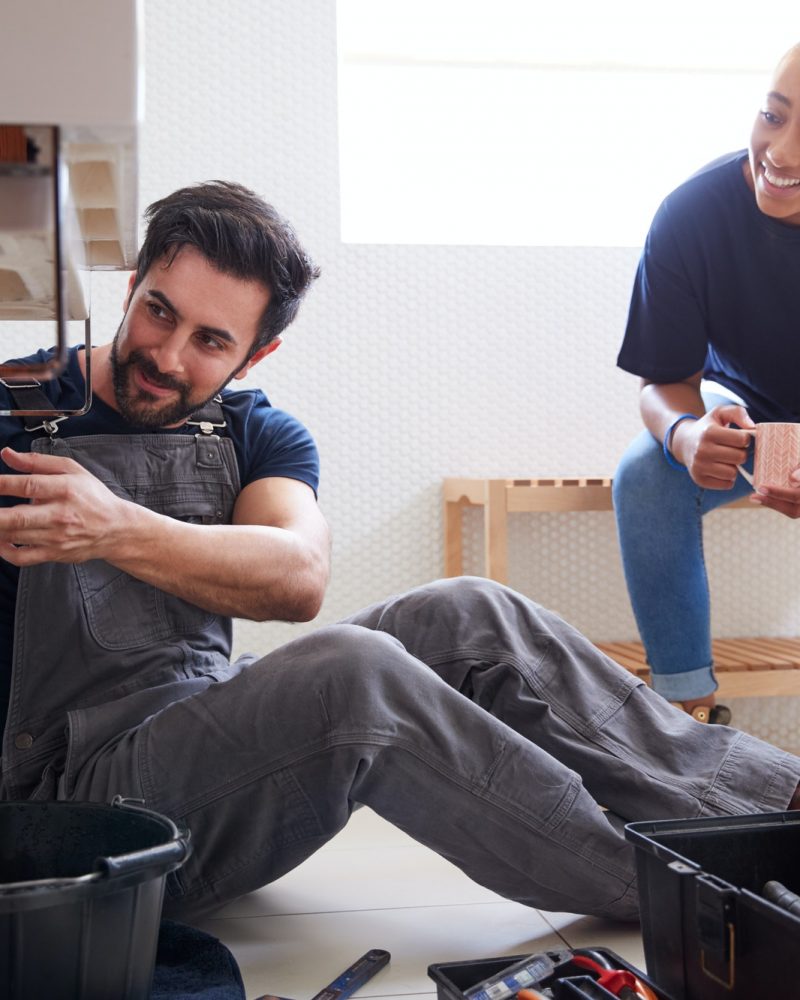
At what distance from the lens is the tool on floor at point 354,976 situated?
1.11m

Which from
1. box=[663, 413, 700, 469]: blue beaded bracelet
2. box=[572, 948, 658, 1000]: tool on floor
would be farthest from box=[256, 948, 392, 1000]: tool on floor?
box=[663, 413, 700, 469]: blue beaded bracelet

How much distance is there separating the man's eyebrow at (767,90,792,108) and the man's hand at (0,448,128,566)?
1.23 meters

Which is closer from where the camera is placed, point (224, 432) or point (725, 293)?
point (224, 432)

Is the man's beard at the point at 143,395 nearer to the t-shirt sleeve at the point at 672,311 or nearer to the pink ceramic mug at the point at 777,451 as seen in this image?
the pink ceramic mug at the point at 777,451

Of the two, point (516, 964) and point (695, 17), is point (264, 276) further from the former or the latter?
point (695, 17)

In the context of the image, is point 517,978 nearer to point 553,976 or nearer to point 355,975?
point 553,976

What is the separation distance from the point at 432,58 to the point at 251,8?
397mm

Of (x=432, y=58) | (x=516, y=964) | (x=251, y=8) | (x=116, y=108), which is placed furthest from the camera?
(x=432, y=58)

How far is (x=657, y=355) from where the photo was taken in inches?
76.8

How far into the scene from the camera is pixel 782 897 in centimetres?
96

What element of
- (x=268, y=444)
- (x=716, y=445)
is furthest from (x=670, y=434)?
(x=268, y=444)

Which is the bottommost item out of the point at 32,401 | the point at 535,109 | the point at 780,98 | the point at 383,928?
the point at 383,928

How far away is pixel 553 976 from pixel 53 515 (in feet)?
2.00

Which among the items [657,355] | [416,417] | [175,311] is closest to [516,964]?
[175,311]
